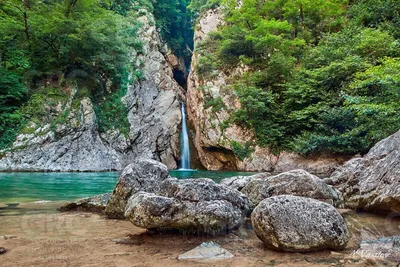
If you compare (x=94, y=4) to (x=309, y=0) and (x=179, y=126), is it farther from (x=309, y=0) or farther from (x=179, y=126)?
(x=309, y=0)

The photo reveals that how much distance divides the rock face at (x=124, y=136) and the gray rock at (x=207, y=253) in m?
15.4

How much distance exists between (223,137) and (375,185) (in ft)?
47.2

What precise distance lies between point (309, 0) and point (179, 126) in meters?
13.3

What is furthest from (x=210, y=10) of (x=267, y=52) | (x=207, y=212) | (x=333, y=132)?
(x=207, y=212)

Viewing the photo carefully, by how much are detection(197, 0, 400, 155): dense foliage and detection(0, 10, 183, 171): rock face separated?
181 inches

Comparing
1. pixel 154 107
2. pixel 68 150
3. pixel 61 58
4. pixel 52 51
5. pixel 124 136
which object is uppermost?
pixel 52 51

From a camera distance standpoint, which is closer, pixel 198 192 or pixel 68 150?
pixel 198 192

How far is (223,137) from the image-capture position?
63.6ft

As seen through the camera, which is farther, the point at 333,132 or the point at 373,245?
the point at 333,132

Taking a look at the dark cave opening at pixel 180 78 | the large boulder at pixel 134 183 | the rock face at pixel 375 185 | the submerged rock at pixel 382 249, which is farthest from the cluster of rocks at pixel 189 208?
the dark cave opening at pixel 180 78

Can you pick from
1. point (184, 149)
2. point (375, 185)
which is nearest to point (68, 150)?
point (184, 149)

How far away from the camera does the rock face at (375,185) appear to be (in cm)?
458

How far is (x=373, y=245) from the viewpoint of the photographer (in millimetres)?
3355

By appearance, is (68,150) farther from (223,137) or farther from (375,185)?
(375,185)
